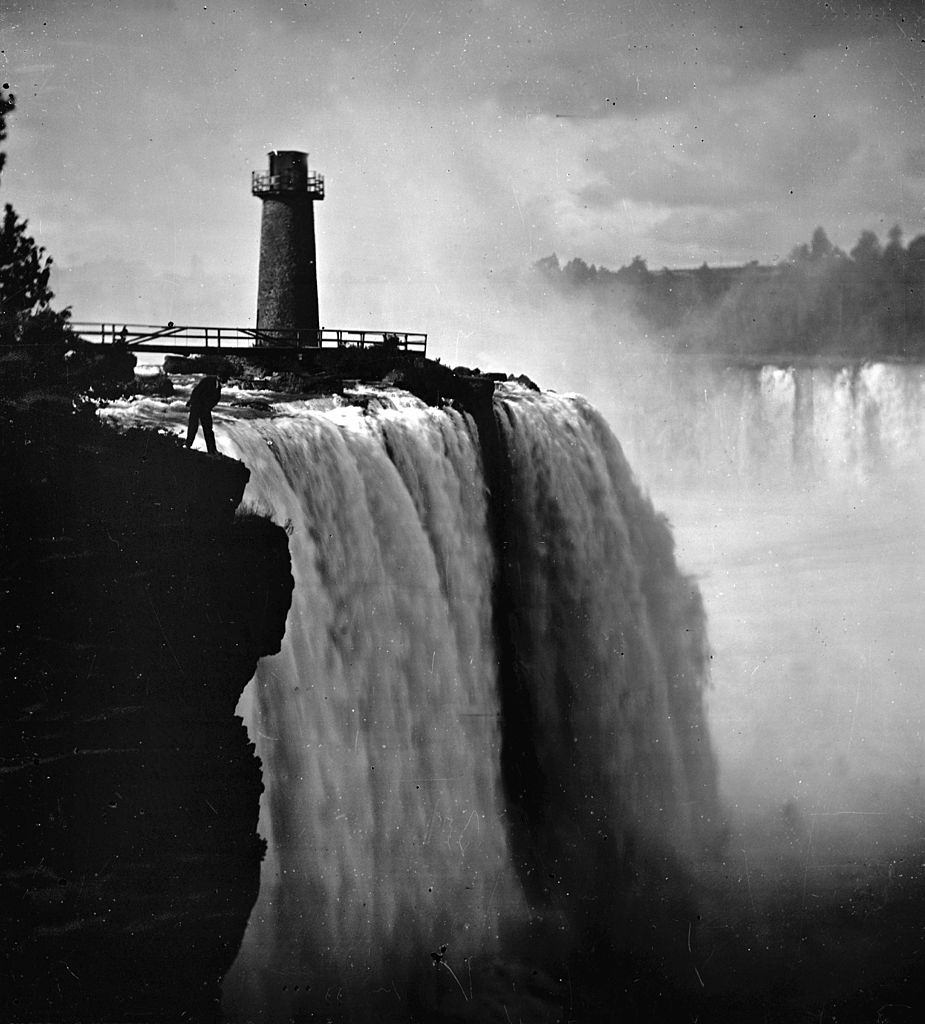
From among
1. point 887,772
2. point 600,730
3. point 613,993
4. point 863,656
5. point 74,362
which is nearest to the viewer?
point 74,362

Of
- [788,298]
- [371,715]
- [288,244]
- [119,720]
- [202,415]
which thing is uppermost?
[788,298]

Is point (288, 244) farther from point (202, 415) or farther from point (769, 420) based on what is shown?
point (769, 420)

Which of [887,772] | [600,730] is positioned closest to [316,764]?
[600,730]

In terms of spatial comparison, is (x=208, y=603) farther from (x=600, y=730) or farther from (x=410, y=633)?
(x=600, y=730)

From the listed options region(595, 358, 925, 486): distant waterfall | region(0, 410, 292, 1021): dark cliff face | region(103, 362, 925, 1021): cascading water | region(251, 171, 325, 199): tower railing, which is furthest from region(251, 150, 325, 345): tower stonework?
region(595, 358, 925, 486): distant waterfall

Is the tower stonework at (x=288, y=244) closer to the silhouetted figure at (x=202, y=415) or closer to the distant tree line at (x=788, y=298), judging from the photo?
the silhouetted figure at (x=202, y=415)

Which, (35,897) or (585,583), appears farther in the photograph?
(585,583)

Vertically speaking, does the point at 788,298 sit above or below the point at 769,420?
above

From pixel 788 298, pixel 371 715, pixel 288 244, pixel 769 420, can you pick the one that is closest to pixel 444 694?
pixel 371 715

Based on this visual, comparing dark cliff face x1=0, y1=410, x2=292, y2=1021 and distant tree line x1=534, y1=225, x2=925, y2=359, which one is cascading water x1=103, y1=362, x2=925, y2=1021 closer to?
dark cliff face x1=0, y1=410, x2=292, y2=1021
